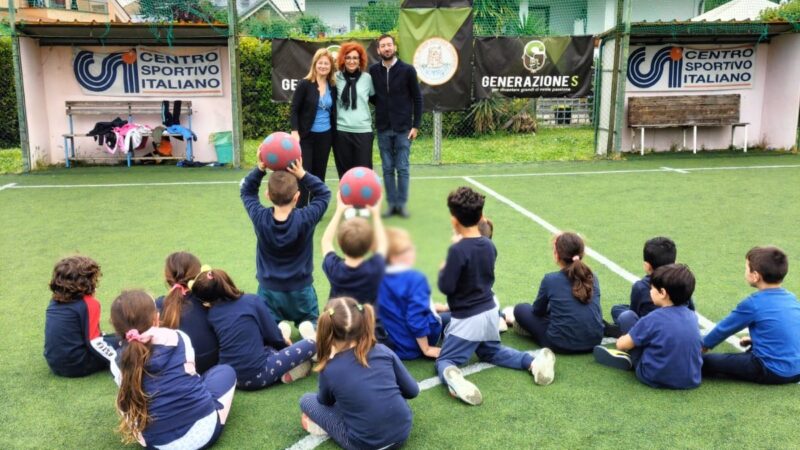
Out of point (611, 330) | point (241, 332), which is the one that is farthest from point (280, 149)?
point (611, 330)

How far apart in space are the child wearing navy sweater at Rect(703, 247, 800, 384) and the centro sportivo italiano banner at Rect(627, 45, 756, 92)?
1096 centimetres

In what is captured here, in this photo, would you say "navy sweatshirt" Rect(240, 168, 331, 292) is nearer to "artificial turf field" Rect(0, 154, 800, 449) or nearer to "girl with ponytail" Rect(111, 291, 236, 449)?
"artificial turf field" Rect(0, 154, 800, 449)

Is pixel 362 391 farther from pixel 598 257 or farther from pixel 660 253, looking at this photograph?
pixel 598 257

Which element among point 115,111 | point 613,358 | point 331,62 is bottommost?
point 613,358

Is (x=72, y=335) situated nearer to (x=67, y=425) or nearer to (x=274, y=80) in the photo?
(x=67, y=425)

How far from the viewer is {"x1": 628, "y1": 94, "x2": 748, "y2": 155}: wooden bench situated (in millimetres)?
14023

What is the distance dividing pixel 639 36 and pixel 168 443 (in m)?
12.8

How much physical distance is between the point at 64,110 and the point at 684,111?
11911mm

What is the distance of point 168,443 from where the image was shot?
11.1ft

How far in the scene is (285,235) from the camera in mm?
4004

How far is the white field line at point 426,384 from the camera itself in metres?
3.54

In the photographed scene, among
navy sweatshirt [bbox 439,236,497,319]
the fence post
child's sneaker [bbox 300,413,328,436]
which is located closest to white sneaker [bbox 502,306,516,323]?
navy sweatshirt [bbox 439,236,497,319]

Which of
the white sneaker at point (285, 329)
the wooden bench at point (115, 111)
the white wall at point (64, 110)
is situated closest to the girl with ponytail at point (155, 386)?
the white sneaker at point (285, 329)

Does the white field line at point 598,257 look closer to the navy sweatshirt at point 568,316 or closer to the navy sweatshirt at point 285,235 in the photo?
the navy sweatshirt at point 568,316
